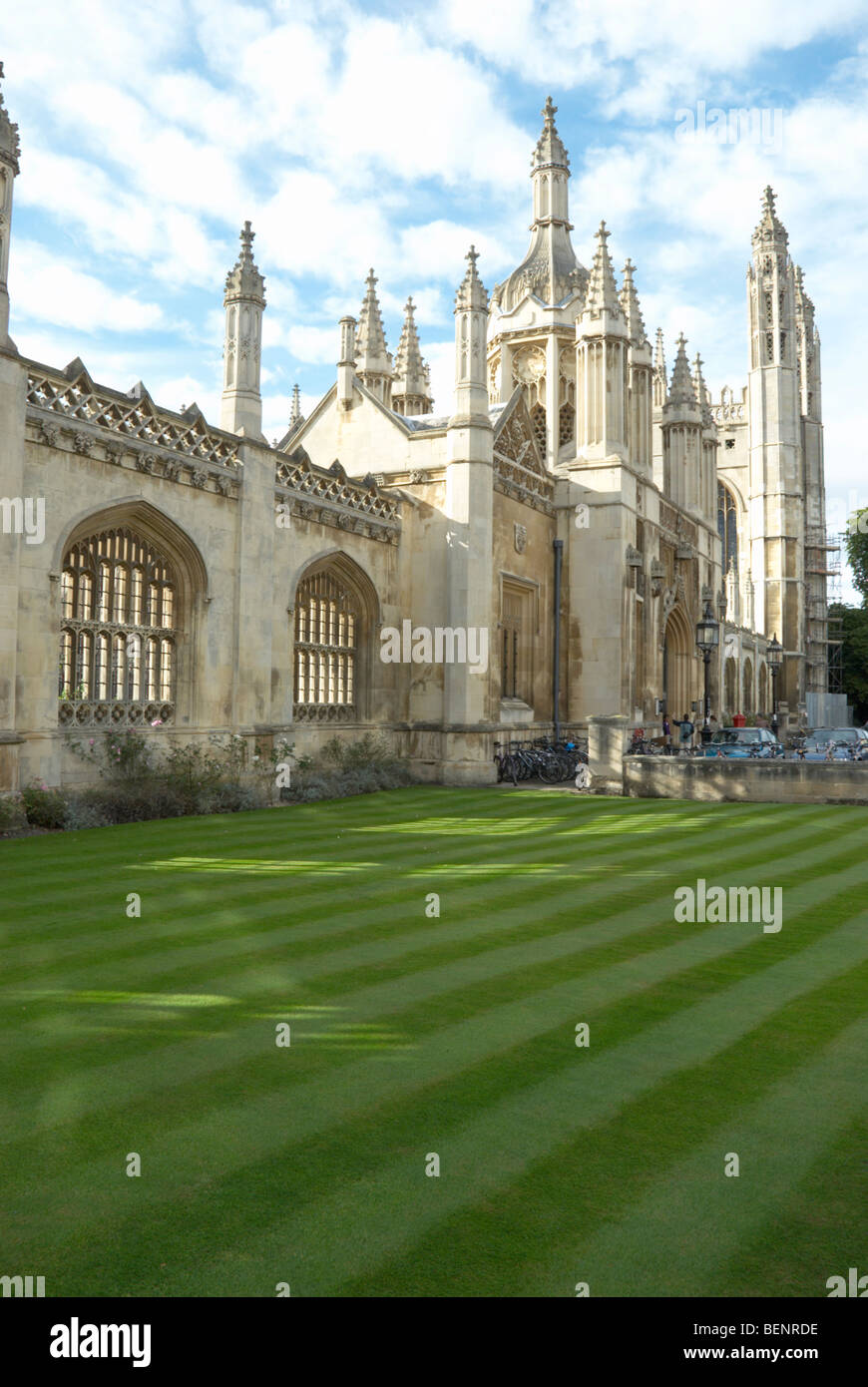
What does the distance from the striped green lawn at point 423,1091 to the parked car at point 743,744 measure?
1344cm

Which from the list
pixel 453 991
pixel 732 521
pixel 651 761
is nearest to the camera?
pixel 453 991

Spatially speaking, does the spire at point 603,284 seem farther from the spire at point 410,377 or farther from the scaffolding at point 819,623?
the scaffolding at point 819,623

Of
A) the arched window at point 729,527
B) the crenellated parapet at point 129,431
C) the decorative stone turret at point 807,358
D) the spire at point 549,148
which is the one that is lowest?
the crenellated parapet at point 129,431

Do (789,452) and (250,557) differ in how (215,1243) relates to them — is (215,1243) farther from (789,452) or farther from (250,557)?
(789,452)

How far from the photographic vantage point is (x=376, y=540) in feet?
71.5

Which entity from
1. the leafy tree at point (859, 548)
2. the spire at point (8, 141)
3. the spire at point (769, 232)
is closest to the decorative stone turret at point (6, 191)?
the spire at point (8, 141)

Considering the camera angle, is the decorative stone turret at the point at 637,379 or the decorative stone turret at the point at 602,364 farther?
the decorative stone turret at the point at 637,379

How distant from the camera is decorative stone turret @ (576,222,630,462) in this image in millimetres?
27328

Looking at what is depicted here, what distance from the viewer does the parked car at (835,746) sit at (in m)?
21.3

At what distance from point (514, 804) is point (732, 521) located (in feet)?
205

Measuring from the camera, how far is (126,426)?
1481 centimetres

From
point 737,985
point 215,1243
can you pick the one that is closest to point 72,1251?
point 215,1243

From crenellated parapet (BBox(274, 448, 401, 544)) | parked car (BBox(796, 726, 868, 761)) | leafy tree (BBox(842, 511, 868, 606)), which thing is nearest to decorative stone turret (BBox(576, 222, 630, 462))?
crenellated parapet (BBox(274, 448, 401, 544))

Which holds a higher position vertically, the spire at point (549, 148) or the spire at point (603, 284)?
the spire at point (549, 148)
